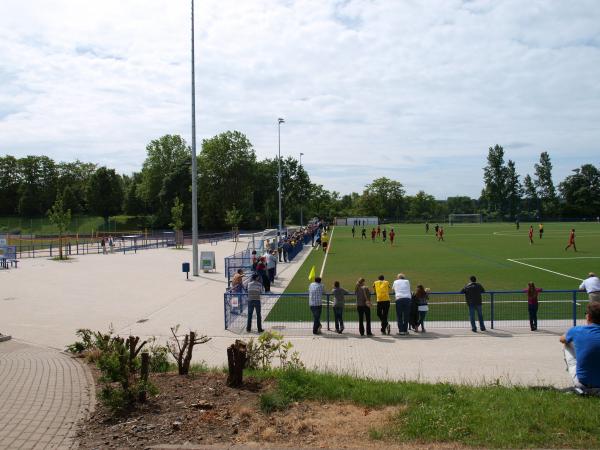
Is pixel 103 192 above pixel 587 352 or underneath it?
above

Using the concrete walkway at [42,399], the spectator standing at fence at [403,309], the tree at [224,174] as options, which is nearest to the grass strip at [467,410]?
the concrete walkway at [42,399]

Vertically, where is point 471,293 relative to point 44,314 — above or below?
above

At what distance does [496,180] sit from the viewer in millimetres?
133000

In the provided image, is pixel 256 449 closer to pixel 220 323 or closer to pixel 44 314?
pixel 220 323

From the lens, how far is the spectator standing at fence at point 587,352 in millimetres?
5988

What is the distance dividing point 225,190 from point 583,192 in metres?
85.8

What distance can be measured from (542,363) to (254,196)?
312 ft

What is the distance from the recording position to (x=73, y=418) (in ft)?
21.7

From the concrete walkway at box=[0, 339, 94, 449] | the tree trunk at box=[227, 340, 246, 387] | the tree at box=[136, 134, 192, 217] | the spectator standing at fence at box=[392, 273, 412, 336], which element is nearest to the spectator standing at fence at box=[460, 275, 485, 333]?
the spectator standing at fence at box=[392, 273, 412, 336]

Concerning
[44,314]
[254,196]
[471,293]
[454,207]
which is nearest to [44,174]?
[254,196]

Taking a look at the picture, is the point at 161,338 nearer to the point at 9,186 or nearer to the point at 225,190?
the point at 225,190

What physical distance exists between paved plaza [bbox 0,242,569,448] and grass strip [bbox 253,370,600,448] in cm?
173

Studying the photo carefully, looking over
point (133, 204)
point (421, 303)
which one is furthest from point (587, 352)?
point (133, 204)

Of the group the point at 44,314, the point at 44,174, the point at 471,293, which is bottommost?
the point at 44,314
